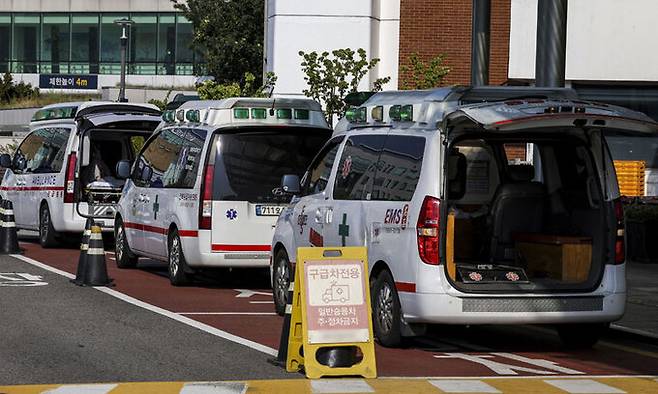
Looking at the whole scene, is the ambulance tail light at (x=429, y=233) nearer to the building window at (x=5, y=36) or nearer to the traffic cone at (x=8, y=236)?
the traffic cone at (x=8, y=236)

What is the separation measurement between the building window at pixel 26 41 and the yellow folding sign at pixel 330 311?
254 ft

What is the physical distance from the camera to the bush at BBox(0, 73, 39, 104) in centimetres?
7950

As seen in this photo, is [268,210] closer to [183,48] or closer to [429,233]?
[429,233]

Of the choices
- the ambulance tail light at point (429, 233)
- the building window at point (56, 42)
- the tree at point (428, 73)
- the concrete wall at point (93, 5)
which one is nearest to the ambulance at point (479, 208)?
the ambulance tail light at point (429, 233)

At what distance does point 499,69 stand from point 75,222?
497 inches

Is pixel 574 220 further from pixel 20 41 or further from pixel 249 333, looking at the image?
pixel 20 41

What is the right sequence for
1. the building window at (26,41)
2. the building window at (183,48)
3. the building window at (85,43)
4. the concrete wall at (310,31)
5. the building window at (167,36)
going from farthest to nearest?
1. the building window at (26,41)
2. the building window at (85,43)
3. the building window at (167,36)
4. the building window at (183,48)
5. the concrete wall at (310,31)

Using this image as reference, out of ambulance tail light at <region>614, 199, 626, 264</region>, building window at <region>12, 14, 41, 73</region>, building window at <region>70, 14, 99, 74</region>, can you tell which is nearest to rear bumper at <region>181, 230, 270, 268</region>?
ambulance tail light at <region>614, 199, 626, 264</region>

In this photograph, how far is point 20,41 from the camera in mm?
87875

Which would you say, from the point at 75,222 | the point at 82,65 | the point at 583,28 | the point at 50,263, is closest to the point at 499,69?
the point at 583,28

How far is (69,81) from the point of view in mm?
82750

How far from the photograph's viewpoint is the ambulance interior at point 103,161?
2581cm

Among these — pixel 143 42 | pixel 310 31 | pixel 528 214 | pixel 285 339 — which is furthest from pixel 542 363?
pixel 143 42

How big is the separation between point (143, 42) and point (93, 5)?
3.47 m
